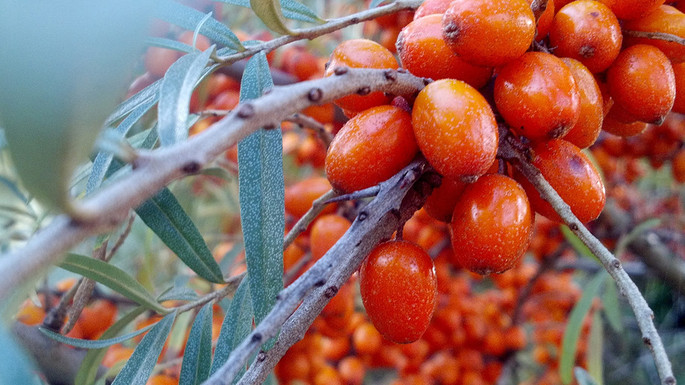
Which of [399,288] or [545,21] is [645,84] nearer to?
[545,21]

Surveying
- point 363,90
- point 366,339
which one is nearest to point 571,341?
point 366,339

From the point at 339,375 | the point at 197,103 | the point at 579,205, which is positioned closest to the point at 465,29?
the point at 579,205

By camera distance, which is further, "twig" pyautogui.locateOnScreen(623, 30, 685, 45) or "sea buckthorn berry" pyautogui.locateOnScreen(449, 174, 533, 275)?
"twig" pyautogui.locateOnScreen(623, 30, 685, 45)

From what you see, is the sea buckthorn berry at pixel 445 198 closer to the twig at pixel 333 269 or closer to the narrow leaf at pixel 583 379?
the twig at pixel 333 269

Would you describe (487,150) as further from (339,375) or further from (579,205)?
(339,375)

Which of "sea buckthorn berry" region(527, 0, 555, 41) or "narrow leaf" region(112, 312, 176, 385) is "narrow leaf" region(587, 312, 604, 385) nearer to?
"sea buckthorn berry" region(527, 0, 555, 41)

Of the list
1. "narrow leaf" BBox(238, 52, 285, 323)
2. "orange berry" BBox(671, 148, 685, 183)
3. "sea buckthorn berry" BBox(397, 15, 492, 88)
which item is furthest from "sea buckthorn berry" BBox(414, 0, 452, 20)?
"orange berry" BBox(671, 148, 685, 183)

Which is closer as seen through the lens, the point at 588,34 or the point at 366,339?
the point at 588,34

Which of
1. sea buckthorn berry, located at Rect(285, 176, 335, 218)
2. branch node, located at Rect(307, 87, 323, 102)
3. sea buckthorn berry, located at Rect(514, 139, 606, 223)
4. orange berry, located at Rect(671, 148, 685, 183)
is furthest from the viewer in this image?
Answer: orange berry, located at Rect(671, 148, 685, 183)
